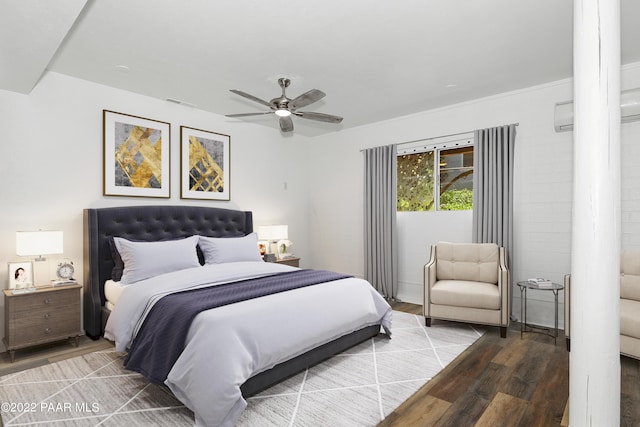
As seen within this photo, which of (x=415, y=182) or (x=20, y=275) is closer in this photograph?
(x=20, y=275)

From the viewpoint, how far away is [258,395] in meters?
2.49

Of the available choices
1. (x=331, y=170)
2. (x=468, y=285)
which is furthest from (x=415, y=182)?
(x=468, y=285)

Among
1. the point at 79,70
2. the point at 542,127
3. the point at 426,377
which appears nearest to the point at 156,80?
the point at 79,70

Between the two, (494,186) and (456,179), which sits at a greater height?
(456,179)

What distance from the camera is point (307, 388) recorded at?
2580 mm

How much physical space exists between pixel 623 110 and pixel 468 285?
7.28 ft

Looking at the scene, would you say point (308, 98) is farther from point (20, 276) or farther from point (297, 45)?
point (20, 276)

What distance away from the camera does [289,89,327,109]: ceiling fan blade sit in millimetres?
3045

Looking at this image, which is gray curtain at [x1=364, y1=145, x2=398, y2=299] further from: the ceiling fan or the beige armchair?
the ceiling fan

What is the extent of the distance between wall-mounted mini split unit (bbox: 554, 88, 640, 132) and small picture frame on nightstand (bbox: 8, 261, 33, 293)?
542cm

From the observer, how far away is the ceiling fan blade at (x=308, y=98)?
3045mm

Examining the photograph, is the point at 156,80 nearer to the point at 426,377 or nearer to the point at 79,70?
the point at 79,70

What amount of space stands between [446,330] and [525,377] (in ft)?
3.74

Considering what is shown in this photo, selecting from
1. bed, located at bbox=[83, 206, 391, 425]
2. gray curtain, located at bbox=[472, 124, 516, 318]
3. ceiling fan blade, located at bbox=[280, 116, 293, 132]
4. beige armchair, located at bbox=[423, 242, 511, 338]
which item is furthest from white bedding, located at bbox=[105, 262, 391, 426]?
gray curtain, located at bbox=[472, 124, 516, 318]
